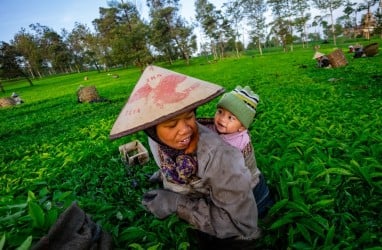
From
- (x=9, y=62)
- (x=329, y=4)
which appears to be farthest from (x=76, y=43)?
(x=329, y=4)

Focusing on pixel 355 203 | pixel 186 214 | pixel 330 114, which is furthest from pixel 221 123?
pixel 330 114

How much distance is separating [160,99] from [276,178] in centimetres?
220

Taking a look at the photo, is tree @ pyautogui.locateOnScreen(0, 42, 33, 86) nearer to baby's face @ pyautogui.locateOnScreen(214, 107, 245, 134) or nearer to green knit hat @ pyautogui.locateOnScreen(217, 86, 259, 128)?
baby's face @ pyautogui.locateOnScreen(214, 107, 245, 134)

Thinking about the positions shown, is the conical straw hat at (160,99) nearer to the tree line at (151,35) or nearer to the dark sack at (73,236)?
the dark sack at (73,236)

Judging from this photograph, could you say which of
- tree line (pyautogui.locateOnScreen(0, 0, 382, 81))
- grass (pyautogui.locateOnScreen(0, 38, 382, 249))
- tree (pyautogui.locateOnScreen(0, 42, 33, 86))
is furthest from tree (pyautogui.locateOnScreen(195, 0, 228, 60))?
grass (pyautogui.locateOnScreen(0, 38, 382, 249))

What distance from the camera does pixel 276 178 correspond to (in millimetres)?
3316

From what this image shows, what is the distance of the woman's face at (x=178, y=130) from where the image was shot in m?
1.89

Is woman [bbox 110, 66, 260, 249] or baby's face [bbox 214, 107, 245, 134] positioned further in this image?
baby's face [bbox 214, 107, 245, 134]

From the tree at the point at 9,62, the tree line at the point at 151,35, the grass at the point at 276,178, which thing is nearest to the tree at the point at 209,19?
the tree line at the point at 151,35

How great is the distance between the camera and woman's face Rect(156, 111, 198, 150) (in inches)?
74.6

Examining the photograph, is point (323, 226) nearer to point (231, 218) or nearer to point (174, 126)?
point (231, 218)

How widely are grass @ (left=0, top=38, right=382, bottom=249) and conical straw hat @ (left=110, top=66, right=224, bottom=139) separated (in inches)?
35.4

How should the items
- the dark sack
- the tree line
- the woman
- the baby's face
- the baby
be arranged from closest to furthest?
the dark sack
the woman
the baby
the baby's face
the tree line

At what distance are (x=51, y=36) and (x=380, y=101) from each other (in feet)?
267
